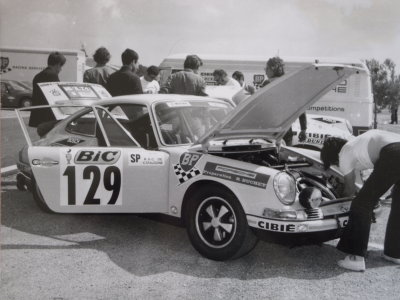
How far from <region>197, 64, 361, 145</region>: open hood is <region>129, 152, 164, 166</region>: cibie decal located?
356 millimetres

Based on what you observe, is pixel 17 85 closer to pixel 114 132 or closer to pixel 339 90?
pixel 339 90

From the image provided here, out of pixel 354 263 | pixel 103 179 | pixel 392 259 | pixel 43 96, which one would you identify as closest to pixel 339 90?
pixel 43 96

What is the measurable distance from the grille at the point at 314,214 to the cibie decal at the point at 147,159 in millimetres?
1228

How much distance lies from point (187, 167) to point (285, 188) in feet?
2.66

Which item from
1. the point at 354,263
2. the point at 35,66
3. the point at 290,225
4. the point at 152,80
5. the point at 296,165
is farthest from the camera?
the point at 35,66

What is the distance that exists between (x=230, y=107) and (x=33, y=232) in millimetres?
2276

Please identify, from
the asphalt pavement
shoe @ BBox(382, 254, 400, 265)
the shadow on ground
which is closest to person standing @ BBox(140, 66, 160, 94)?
the shadow on ground

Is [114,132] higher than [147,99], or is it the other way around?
[147,99]

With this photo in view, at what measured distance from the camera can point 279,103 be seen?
13.1 feet

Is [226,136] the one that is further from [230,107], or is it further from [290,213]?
[230,107]

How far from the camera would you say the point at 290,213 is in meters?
3.47

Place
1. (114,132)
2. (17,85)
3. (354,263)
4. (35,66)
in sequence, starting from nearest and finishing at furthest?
(354,263) < (114,132) < (17,85) < (35,66)

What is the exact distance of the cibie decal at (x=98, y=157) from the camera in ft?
13.2

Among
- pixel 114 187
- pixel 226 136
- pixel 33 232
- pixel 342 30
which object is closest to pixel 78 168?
pixel 114 187
